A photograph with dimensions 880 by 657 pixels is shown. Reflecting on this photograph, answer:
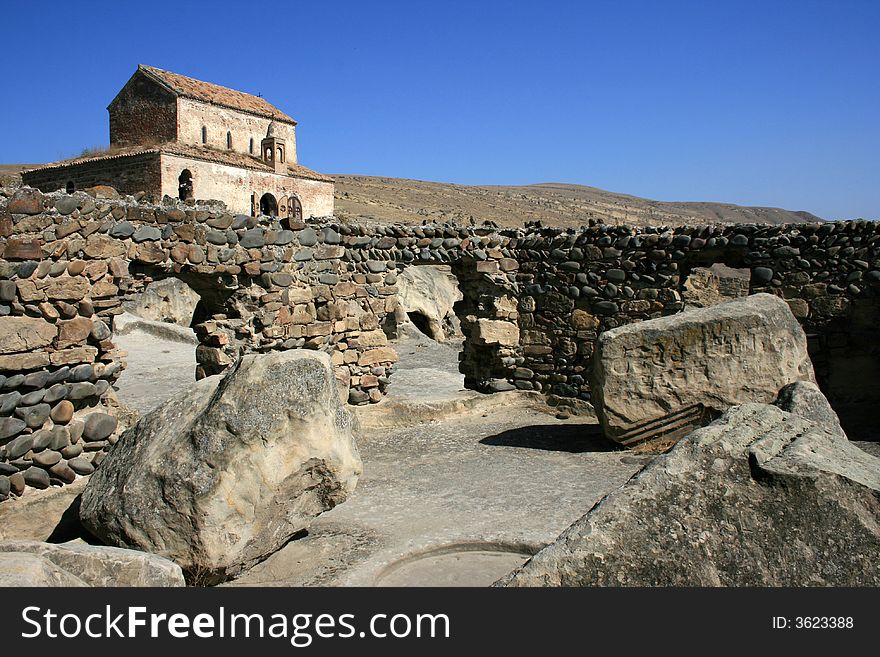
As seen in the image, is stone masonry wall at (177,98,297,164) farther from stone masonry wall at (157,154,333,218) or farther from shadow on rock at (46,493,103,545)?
shadow on rock at (46,493,103,545)

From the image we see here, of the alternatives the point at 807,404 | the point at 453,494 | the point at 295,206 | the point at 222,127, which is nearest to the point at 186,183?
the point at 222,127

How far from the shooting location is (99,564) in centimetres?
343

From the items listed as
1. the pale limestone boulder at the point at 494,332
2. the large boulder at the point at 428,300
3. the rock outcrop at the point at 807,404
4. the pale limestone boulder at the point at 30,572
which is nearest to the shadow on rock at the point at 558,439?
the pale limestone boulder at the point at 494,332

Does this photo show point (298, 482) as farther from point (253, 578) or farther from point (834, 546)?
point (834, 546)

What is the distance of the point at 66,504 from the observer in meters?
5.91

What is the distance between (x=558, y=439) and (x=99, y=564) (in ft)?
17.5

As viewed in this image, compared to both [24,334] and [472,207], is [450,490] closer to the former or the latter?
[24,334]

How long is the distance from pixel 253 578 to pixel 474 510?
6.00 feet

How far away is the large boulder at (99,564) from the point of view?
3.36 metres

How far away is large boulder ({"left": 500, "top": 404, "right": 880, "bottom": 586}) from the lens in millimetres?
2578

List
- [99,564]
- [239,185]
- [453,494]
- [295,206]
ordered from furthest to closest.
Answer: [295,206]
[239,185]
[453,494]
[99,564]

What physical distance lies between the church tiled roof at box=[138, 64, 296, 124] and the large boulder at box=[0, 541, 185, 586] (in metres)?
31.9

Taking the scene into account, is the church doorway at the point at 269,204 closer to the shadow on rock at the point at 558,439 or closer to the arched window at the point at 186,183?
the arched window at the point at 186,183

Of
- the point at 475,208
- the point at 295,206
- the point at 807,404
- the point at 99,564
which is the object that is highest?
the point at 475,208
